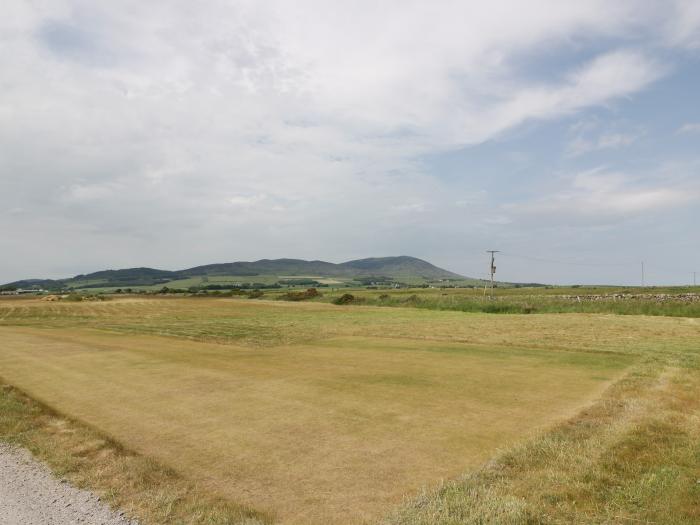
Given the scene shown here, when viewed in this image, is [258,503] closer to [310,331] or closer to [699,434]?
[699,434]

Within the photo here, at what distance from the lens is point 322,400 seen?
14.9 m

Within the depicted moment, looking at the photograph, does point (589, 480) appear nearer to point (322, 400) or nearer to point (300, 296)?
point (322, 400)

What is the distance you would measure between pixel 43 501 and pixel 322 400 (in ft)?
27.4

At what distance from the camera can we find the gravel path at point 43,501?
7.13m

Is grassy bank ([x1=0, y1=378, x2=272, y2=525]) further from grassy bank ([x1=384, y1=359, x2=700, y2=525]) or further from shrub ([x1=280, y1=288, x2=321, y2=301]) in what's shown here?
shrub ([x1=280, y1=288, x2=321, y2=301])

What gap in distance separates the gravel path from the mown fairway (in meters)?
1.77

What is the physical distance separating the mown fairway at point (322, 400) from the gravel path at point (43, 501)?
177 centimetres

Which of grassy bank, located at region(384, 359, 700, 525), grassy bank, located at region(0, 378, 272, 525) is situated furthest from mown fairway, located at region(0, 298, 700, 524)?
grassy bank, located at region(384, 359, 700, 525)

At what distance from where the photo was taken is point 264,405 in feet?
46.6

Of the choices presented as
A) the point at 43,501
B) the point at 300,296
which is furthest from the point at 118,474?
the point at 300,296

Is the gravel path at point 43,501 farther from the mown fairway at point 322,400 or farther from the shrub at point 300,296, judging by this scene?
the shrub at point 300,296

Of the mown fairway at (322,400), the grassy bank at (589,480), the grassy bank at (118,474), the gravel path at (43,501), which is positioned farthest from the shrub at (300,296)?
the gravel path at (43,501)

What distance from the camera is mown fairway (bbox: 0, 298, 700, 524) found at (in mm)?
8820

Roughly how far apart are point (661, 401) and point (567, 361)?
31.7 ft
